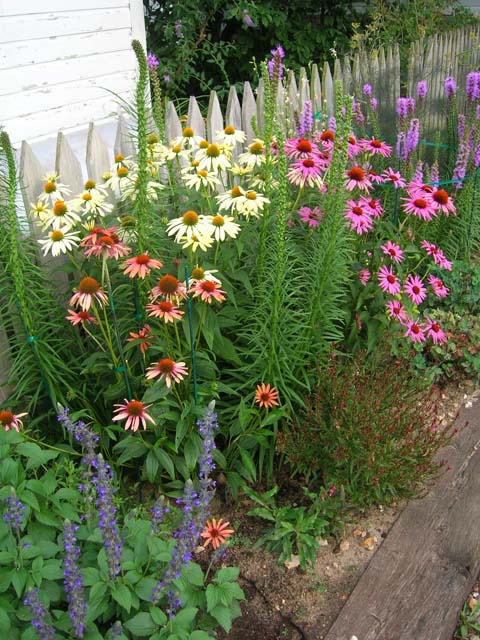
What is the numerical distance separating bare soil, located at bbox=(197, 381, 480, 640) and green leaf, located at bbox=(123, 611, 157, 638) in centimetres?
47

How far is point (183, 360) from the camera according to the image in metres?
2.25

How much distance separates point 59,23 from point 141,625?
434cm

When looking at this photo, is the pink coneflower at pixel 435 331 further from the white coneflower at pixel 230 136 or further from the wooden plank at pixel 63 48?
the wooden plank at pixel 63 48

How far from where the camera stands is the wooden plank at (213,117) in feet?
10.3

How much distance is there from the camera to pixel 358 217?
2.53 meters

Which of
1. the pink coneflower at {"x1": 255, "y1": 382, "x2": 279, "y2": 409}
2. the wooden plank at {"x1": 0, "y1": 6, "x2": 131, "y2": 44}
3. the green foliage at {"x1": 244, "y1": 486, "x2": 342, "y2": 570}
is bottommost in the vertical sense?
the green foliage at {"x1": 244, "y1": 486, "x2": 342, "y2": 570}

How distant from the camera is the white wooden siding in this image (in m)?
4.25

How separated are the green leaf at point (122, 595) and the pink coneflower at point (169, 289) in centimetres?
90

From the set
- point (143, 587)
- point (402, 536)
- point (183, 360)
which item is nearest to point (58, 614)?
point (143, 587)

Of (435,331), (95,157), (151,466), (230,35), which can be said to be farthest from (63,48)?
(151,466)

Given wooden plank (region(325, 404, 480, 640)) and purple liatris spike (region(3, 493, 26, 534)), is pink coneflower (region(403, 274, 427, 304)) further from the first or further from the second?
purple liatris spike (region(3, 493, 26, 534))

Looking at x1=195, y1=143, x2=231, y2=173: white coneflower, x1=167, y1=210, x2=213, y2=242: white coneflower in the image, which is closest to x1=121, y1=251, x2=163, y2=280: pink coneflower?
x1=167, y1=210, x2=213, y2=242: white coneflower

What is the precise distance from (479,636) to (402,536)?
0.39m

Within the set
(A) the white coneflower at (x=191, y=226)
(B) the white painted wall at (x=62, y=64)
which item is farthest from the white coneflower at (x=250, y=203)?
(B) the white painted wall at (x=62, y=64)
